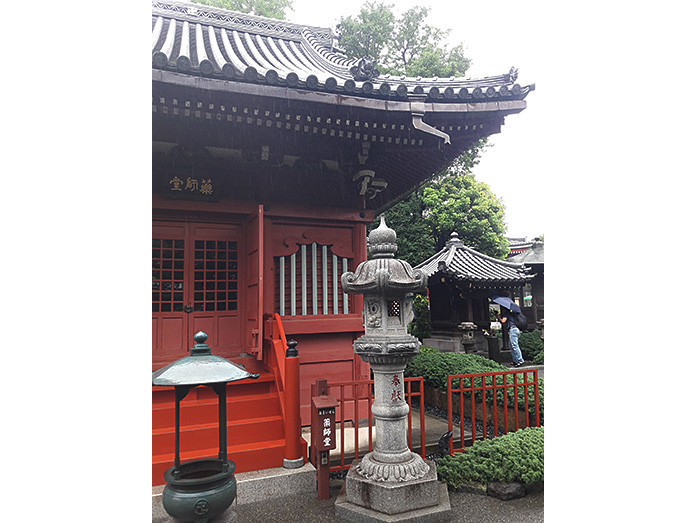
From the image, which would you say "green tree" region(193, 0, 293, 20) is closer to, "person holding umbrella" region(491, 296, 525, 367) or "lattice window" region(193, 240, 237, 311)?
"lattice window" region(193, 240, 237, 311)

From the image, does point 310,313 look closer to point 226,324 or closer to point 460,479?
point 226,324

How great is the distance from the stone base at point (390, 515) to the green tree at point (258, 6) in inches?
679

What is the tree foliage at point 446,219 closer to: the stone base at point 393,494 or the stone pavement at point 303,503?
the stone pavement at point 303,503

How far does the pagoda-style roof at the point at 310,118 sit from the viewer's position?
4391mm

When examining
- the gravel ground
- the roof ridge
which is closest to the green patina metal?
the gravel ground

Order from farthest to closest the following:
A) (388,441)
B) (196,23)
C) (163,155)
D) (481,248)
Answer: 1. (481,248)
2. (196,23)
3. (163,155)
4. (388,441)

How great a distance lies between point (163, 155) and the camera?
213 inches

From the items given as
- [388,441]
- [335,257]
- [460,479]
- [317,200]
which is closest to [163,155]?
[317,200]

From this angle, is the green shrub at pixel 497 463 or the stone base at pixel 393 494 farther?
the green shrub at pixel 497 463

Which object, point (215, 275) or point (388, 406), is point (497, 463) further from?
point (215, 275)

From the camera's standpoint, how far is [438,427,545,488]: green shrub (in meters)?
4.10

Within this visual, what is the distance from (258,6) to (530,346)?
16463 millimetres

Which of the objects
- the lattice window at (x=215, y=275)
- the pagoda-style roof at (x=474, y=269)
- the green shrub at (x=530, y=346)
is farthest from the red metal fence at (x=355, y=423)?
the green shrub at (x=530, y=346)

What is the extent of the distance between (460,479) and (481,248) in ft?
47.2
